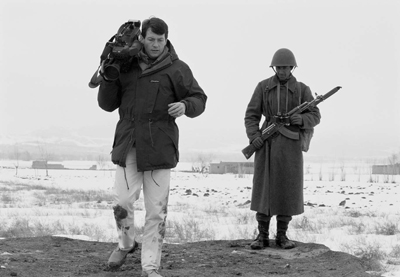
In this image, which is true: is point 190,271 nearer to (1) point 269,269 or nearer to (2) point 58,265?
(1) point 269,269

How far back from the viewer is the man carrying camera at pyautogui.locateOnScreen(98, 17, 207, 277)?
457cm

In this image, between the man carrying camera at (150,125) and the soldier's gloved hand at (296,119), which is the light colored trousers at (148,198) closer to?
the man carrying camera at (150,125)

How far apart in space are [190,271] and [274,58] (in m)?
2.64

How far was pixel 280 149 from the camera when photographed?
641 cm

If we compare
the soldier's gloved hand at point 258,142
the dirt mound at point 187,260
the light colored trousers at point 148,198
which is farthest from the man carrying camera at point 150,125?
the soldier's gloved hand at point 258,142

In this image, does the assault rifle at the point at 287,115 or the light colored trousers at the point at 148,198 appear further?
the assault rifle at the point at 287,115

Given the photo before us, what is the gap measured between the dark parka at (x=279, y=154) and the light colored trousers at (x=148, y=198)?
2.00m

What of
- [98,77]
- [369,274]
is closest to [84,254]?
[98,77]

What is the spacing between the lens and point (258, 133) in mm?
6523

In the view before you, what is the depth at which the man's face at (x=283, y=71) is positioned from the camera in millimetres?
6422

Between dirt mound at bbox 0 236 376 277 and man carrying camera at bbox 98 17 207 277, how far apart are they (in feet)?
1.70

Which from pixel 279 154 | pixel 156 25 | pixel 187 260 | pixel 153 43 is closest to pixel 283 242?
pixel 279 154

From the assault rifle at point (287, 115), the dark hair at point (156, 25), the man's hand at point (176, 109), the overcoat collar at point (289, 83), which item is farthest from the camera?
the overcoat collar at point (289, 83)

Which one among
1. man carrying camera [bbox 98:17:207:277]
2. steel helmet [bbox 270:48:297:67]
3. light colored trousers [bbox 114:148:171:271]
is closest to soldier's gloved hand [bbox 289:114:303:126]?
steel helmet [bbox 270:48:297:67]
